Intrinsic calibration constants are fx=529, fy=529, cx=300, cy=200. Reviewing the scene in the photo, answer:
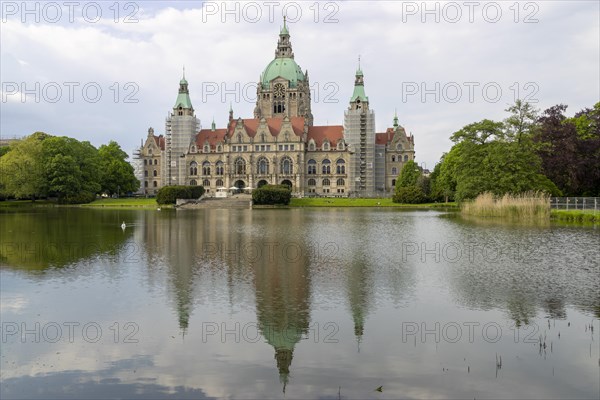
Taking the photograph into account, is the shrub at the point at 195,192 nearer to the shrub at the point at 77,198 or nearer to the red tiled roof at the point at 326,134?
the shrub at the point at 77,198

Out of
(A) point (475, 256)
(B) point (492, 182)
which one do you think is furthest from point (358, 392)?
(B) point (492, 182)

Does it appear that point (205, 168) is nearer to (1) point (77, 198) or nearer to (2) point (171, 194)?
(2) point (171, 194)

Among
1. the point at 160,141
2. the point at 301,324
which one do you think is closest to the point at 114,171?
the point at 160,141

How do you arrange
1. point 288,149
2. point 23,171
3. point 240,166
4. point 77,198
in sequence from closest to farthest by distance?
point 23,171 < point 77,198 < point 288,149 < point 240,166

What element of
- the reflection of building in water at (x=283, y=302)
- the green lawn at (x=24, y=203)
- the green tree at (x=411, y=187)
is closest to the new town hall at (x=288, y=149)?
the green tree at (x=411, y=187)

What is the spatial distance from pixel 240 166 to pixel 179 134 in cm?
1730

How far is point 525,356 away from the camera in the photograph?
10.2 meters

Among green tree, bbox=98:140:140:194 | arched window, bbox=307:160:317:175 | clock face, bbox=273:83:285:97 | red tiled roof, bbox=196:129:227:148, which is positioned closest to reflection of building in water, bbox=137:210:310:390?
green tree, bbox=98:140:140:194

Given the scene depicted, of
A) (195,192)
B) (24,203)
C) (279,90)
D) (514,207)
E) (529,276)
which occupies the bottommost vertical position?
(529,276)

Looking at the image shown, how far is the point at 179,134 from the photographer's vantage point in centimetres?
11756

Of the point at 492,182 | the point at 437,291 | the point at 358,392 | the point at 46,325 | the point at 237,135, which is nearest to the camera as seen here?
the point at 358,392

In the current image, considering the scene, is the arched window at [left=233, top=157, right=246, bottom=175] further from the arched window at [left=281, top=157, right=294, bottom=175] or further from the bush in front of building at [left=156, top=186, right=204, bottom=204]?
Answer: the bush in front of building at [left=156, top=186, right=204, bottom=204]

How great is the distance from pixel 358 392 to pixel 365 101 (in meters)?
109

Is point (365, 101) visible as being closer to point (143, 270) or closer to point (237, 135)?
point (237, 135)
